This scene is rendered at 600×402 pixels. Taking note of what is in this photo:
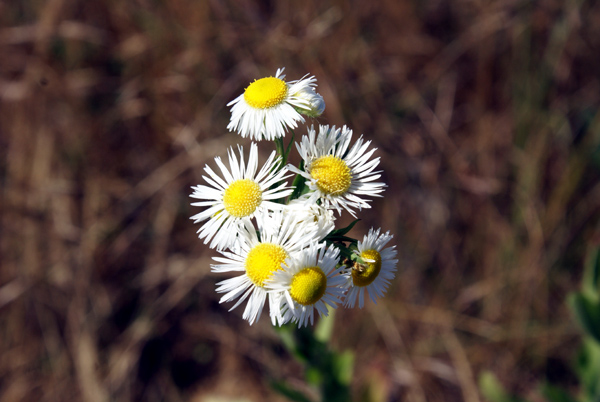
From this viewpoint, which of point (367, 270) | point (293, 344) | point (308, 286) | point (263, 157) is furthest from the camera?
point (263, 157)

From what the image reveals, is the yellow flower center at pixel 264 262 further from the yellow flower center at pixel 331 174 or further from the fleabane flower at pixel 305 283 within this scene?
the yellow flower center at pixel 331 174

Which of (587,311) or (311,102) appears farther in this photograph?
(587,311)

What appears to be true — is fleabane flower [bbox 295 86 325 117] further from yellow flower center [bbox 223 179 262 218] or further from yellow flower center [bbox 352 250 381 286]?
yellow flower center [bbox 352 250 381 286]

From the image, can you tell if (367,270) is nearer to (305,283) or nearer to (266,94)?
(305,283)

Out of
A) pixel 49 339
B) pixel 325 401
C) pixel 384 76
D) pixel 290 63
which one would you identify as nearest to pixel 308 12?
pixel 290 63

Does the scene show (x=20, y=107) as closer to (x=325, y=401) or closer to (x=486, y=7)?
(x=325, y=401)

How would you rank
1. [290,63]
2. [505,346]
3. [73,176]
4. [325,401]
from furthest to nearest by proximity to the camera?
[73,176] → [290,63] → [505,346] → [325,401]

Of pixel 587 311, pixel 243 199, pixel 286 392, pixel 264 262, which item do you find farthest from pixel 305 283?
pixel 587 311
